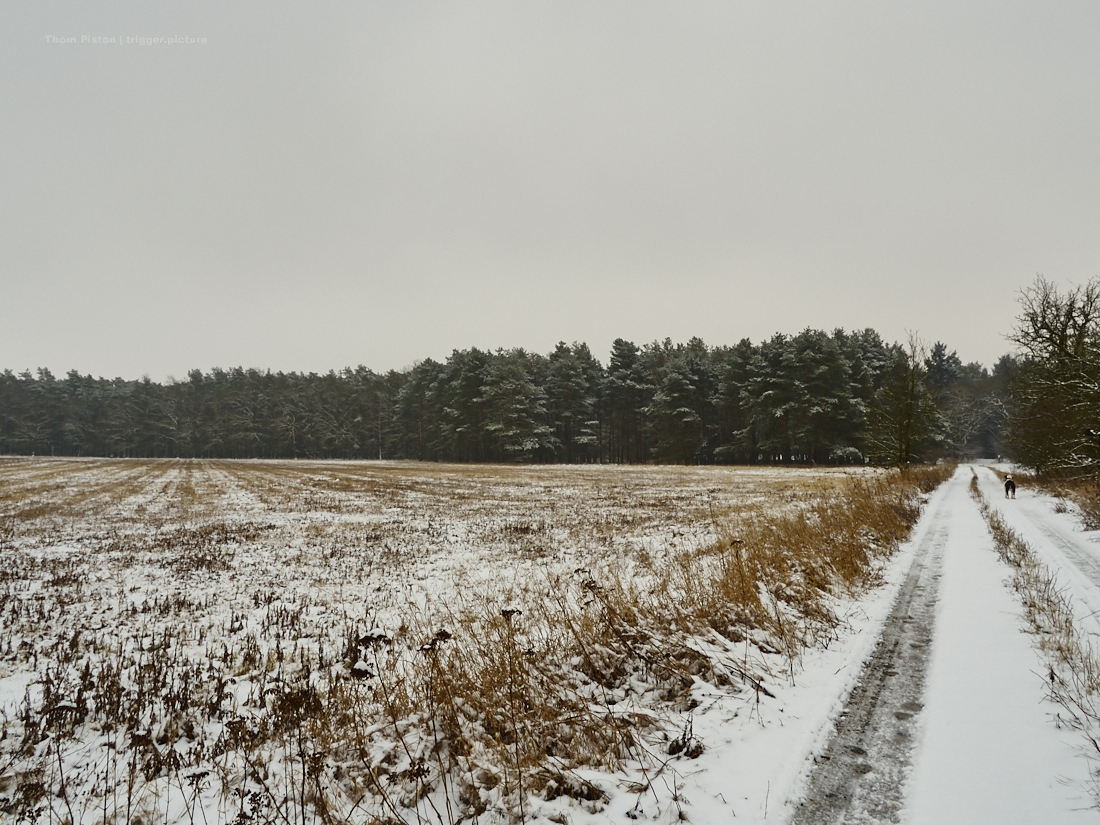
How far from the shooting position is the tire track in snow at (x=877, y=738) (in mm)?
3545

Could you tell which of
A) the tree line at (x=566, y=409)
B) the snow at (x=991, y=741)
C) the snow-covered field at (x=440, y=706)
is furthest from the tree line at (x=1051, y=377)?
the snow at (x=991, y=741)

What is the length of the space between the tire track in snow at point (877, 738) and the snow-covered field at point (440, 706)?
0.05m

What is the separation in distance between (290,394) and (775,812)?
128583 millimetres

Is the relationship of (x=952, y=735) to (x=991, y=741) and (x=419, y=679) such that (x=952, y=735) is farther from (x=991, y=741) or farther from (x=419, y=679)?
(x=419, y=679)

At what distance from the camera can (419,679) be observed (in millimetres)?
5535

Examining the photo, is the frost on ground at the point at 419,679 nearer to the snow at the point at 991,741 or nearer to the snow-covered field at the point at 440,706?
the snow-covered field at the point at 440,706

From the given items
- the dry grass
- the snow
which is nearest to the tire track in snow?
the snow

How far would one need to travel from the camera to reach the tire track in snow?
3545mm

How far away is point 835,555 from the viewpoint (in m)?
10.1

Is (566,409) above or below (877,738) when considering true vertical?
above

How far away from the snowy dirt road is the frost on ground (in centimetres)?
32

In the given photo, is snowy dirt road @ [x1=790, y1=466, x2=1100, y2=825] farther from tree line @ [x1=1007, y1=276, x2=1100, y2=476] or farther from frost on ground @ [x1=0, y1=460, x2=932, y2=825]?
tree line @ [x1=1007, y1=276, x2=1100, y2=476]

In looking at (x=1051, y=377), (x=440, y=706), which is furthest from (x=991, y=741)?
(x=1051, y=377)

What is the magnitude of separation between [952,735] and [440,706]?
4338mm
